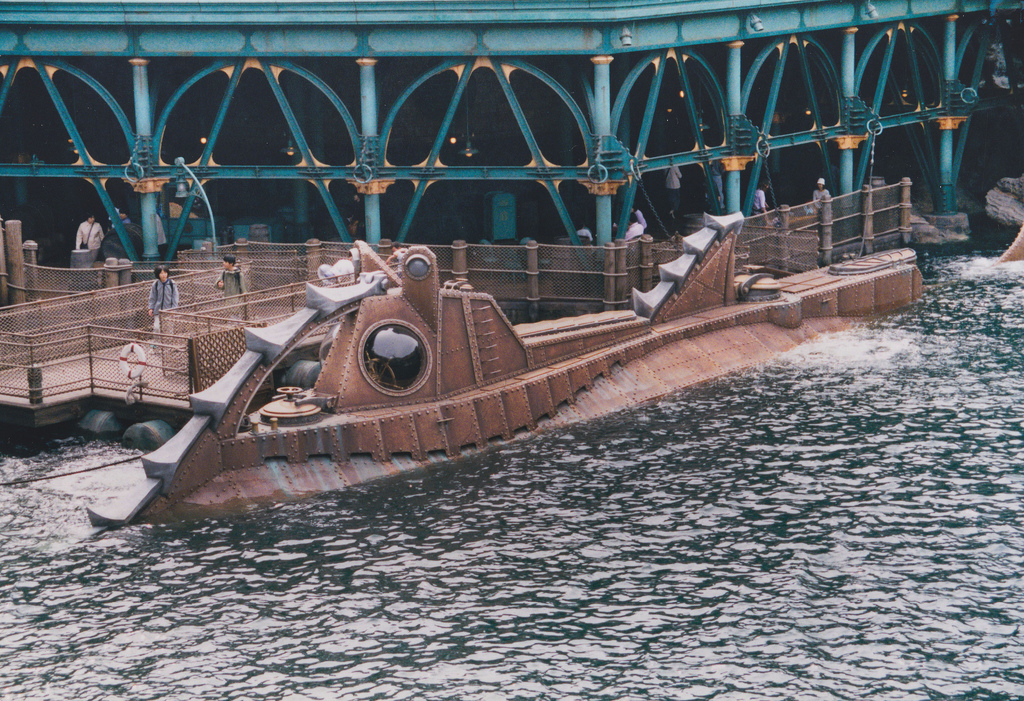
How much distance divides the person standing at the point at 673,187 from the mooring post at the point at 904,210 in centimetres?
796

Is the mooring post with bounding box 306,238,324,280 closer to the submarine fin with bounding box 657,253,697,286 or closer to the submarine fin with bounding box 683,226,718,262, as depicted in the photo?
the submarine fin with bounding box 657,253,697,286

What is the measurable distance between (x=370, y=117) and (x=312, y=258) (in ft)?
19.6

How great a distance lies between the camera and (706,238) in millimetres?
36656

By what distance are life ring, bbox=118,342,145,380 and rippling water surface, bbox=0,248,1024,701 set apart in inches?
78.9

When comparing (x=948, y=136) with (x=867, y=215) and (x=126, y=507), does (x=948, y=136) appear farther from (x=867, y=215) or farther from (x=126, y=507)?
(x=126, y=507)

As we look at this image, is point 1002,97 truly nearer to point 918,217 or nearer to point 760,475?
point 918,217

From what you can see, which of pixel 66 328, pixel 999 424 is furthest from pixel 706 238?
pixel 66 328

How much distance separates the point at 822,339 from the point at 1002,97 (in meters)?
25.0

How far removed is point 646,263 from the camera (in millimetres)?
40188

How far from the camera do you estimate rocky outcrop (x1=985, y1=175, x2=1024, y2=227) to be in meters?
56.6

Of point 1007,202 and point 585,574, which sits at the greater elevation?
point 1007,202

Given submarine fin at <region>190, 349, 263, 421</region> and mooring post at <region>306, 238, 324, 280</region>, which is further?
mooring post at <region>306, 238, 324, 280</region>

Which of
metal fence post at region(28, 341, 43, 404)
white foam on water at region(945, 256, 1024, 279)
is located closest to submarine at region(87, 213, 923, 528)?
metal fence post at region(28, 341, 43, 404)

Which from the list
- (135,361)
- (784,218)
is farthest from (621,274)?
(135,361)
